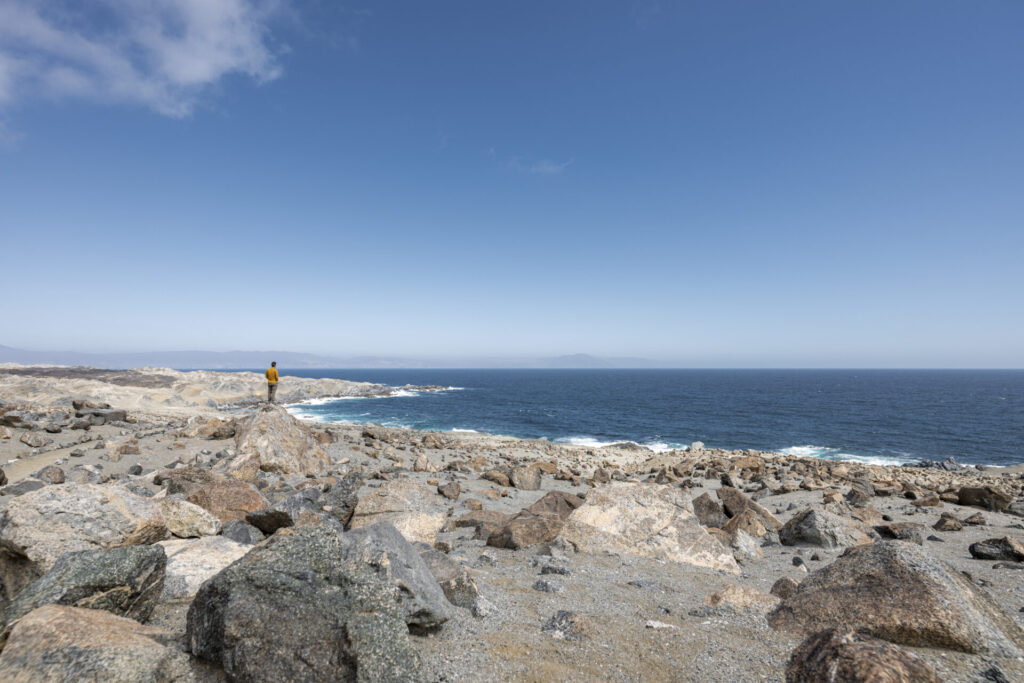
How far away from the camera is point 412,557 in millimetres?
5441

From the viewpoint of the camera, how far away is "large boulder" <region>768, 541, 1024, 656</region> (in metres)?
4.74

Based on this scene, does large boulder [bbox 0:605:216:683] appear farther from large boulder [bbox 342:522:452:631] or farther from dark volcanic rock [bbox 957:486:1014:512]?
dark volcanic rock [bbox 957:486:1014:512]

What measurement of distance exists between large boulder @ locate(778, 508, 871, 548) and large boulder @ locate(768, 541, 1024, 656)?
17.5 feet

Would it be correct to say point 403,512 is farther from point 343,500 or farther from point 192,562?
point 192,562

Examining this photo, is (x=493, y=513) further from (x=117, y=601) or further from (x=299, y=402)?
(x=299, y=402)

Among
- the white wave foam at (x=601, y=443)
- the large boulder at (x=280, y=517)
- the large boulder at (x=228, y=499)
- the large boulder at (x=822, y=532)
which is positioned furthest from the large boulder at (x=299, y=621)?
the white wave foam at (x=601, y=443)

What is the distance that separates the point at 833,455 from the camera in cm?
4012

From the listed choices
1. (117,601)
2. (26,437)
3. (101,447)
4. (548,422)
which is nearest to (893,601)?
(117,601)

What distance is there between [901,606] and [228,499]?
1078 cm

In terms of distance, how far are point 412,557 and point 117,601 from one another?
284cm

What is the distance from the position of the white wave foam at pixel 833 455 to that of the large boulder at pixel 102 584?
43.0 metres

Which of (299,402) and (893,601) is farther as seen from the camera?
(299,402)

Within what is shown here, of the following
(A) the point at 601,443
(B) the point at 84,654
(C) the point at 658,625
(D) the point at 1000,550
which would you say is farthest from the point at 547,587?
(A) the point at 601,443

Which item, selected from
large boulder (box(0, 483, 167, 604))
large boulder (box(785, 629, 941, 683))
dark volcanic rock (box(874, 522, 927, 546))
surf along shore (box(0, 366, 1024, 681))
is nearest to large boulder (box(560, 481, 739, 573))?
surf along shore (box(0, 366, 1024, 681))
